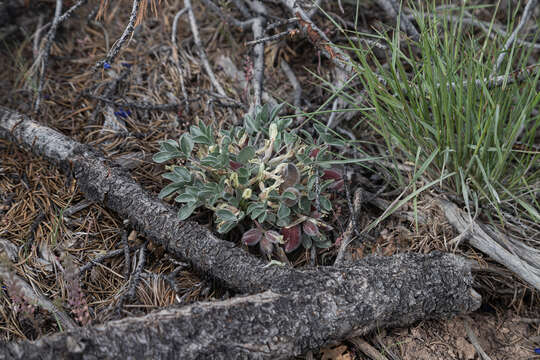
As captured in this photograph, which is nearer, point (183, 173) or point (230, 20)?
point (183, 173)

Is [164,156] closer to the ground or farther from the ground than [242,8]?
closer to the ground

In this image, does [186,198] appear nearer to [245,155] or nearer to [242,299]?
[245,155]

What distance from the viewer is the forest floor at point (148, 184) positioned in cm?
185

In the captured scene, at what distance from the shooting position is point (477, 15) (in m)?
3.01

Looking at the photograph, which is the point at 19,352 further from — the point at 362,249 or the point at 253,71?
the point at 253,71

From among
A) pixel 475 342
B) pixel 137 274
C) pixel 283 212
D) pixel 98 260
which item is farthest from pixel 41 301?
pixel 475 342

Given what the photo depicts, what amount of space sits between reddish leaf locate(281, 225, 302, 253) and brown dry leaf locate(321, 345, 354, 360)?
1.50 ft

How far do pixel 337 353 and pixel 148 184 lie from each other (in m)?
1.23

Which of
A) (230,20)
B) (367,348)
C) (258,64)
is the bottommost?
(367,348)

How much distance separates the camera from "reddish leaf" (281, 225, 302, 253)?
78.8 inches

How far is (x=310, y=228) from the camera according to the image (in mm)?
1976

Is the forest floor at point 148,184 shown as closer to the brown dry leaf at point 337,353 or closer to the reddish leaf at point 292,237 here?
the brown dry leaf at point 337,353

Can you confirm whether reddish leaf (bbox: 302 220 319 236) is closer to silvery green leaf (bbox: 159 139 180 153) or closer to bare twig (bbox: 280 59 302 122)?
silvery green leaf (bbox: 159 139 180 153)

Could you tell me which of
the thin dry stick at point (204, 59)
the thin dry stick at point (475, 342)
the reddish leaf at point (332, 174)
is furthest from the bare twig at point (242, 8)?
the thin dry stick at point (475, 342)
